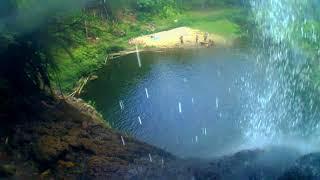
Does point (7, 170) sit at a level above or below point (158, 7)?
above

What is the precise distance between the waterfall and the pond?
A: 0.63 m

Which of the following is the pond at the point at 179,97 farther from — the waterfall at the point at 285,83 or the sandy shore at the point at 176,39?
the sandy shore at the point at 176,39


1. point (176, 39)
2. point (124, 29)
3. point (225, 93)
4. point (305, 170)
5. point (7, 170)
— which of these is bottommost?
point (225, 93)

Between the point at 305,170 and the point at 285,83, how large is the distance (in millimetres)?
8690

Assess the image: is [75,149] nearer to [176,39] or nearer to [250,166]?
[250,166]

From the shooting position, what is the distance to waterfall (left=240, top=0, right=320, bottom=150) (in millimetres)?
14883

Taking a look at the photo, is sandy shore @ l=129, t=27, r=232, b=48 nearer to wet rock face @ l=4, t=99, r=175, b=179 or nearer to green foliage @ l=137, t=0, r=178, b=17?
green foliage @ l=137, t=0, r=178, b=17

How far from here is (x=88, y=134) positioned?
1159 centimetres

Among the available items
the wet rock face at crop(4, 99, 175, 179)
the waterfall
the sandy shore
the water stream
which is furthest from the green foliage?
the wet rock face at crop(4, 99, 175, 179)

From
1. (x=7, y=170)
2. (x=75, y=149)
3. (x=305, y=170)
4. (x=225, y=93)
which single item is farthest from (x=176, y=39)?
(x=7, y=170)

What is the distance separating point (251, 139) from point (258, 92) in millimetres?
4523

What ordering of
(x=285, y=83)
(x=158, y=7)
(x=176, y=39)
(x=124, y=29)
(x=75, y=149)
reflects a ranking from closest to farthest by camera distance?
(x=75, y=149), (x=285, y=83), (x=176, y=39), (x=124, y=29), (x=158, y=7)

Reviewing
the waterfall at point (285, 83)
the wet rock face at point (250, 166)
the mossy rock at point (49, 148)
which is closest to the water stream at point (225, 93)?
the waterfall at point (285, 83)

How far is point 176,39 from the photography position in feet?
85.4
